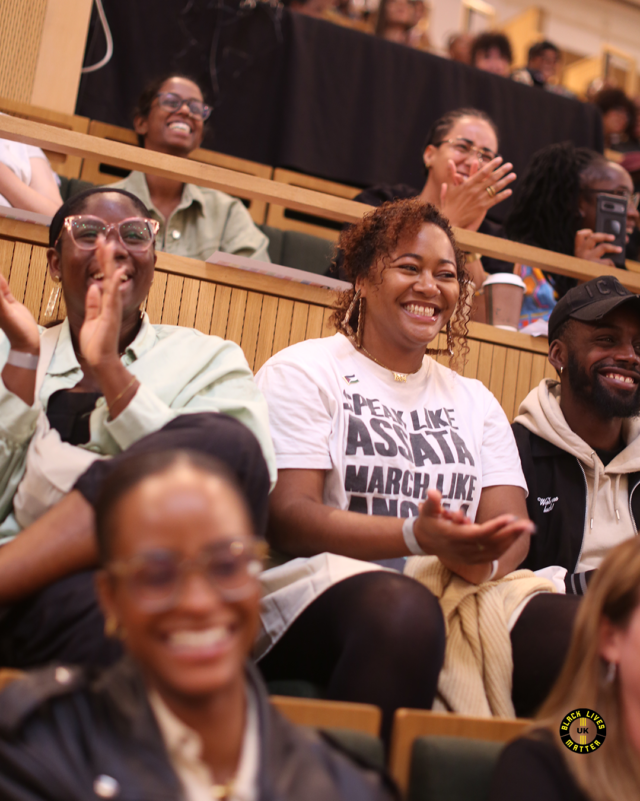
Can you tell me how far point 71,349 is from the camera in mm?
1329

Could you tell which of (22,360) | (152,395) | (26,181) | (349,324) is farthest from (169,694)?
(26,181)

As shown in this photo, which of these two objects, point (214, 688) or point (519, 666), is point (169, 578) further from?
point (519, 666)

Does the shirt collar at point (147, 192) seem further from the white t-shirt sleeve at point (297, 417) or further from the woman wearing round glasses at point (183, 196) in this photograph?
the white t-shirt sleeve at point (297, 417)

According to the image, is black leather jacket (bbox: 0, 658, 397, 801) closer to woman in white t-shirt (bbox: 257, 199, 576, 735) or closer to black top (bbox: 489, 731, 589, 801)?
black top (bbox: 489, 731, 589, 801)

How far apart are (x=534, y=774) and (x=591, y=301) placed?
3.89 ft

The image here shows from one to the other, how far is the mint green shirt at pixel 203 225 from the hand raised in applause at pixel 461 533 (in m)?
1.51

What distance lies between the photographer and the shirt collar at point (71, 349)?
1.31 metres

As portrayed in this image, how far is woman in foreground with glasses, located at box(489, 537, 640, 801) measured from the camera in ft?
2.54

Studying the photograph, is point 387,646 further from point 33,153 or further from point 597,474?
point 33,153

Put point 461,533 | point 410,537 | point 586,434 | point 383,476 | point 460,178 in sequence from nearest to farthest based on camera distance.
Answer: point 461,533 → point 410,537 → point 383,476 → point 586,434 → point 460,178

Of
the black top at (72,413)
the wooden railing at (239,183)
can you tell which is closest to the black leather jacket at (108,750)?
the black top at (72,413)

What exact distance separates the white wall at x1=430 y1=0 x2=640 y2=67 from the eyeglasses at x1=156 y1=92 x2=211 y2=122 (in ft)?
15.6

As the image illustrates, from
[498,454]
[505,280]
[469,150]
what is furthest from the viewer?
[469,150]

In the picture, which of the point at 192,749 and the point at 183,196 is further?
the point at 183,196
